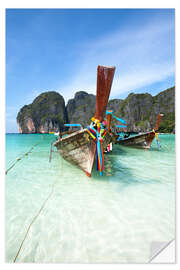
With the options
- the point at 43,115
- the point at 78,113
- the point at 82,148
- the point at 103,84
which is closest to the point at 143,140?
the point at 82,148

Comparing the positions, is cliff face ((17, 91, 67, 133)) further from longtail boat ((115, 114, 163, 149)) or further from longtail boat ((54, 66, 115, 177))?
longtail boat ((54, 66, 115, 177))

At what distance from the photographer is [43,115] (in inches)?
3381

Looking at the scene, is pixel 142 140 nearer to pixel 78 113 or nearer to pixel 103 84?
pixel 103 84

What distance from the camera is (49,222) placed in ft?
7.38

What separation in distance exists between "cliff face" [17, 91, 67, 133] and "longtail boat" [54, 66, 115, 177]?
81474 mm

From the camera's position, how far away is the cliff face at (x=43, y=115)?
77.8 metres

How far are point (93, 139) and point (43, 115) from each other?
8996 cm

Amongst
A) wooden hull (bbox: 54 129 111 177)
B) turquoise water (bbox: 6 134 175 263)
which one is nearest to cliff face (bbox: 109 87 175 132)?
wooden hull (bbox: 54 129 111 177)

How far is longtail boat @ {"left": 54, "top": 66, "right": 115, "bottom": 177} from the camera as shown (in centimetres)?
244
